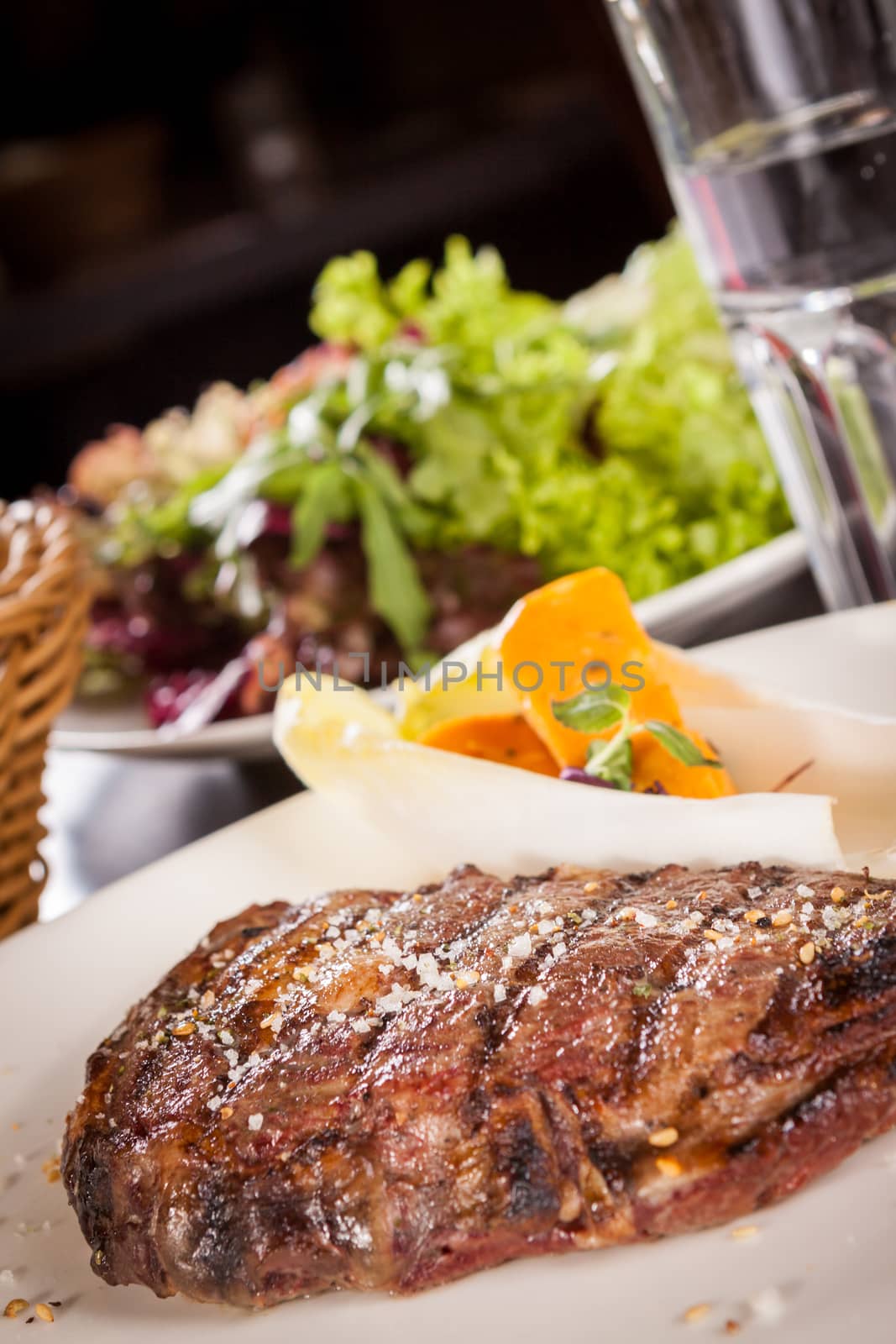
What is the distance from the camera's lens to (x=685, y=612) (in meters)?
2.26

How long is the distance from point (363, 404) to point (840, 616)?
1517 millimetres

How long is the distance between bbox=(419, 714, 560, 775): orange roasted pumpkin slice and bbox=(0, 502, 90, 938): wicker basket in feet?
2.07

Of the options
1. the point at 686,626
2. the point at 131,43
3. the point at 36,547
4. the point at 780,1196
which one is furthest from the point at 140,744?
the point at 131,43

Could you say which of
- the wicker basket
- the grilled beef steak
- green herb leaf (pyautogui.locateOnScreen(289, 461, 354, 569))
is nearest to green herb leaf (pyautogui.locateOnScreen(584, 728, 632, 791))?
the grilled beef steak

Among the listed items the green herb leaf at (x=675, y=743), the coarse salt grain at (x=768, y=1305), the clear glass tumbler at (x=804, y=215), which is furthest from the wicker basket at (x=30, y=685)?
the coarse salt grain at (x=768, y=1305)

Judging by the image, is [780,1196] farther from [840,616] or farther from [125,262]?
[125,262]

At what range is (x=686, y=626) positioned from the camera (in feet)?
7.56

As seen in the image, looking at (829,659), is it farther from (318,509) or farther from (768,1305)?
(318,509)

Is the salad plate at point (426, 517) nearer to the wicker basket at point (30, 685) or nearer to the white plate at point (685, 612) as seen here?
the white plate at point (685, 612)

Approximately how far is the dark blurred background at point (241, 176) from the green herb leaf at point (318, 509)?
202 inches

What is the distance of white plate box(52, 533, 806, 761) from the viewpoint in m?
2.26

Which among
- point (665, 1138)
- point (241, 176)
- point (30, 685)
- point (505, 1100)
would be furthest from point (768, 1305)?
point (241, 176)

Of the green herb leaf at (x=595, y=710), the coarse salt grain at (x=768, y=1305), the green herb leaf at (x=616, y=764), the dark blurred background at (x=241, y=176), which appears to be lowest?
the coarse salt grain at (x=768, y=1305)

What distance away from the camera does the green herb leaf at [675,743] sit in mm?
1459
